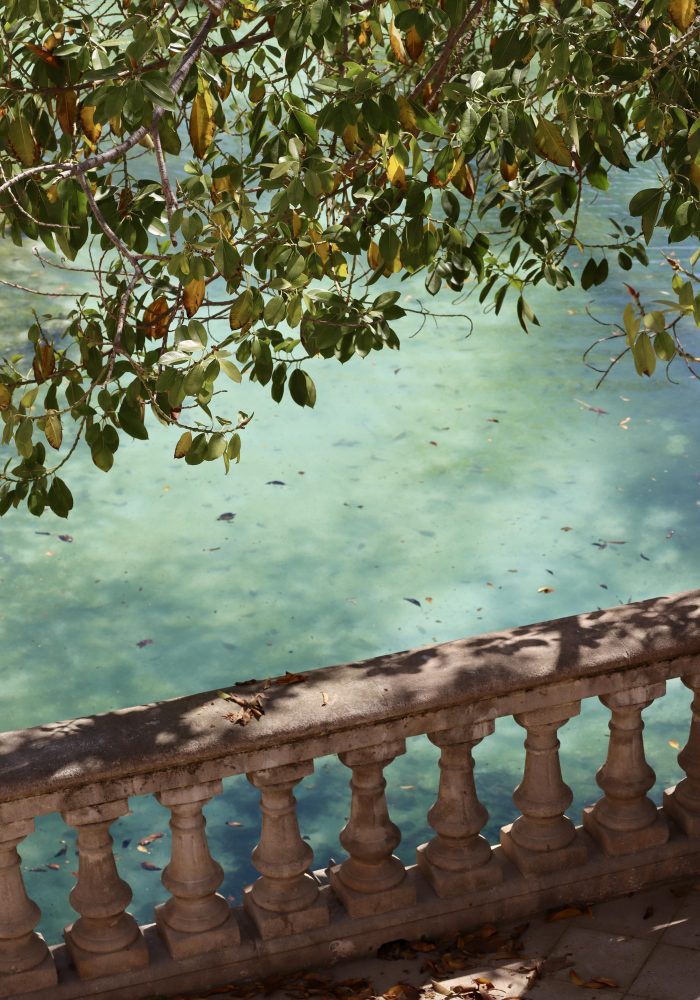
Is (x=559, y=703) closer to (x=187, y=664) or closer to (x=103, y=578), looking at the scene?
(x=187, y=664)

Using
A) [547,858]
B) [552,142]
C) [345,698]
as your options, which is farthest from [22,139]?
[547,858]

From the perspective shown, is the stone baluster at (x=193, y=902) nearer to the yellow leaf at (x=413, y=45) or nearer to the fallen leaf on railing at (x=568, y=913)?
the fallen leaf on railing at (x=568, y=913)

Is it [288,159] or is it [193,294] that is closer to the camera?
[288,159]

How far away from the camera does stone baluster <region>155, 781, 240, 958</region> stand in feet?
11.5

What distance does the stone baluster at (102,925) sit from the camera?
3447 millimetres

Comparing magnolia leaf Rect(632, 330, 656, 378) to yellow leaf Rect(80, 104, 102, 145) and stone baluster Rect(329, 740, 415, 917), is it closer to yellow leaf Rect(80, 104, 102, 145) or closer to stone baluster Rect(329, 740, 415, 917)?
stone baluster Rect(329, 740, 415, 917)

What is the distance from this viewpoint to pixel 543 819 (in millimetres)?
3842

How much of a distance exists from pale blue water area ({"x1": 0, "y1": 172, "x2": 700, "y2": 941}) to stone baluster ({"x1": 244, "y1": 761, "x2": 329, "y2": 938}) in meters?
2.20

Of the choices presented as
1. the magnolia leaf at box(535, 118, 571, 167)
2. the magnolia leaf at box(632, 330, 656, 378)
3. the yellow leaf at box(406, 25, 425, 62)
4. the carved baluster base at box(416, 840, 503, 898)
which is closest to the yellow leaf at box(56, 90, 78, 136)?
the yellow leaf at box(406, 25, 425, 62)

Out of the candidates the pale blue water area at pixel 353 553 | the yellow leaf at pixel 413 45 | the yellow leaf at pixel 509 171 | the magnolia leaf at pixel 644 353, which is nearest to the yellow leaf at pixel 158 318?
the yellow leaf at pixel 413 45

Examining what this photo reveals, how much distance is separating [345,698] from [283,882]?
593mm

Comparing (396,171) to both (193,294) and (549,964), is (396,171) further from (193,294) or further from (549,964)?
(549,964)

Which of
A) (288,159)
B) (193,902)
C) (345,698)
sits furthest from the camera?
(193,902)

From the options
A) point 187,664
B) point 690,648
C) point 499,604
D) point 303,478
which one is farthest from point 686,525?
point 690,648
